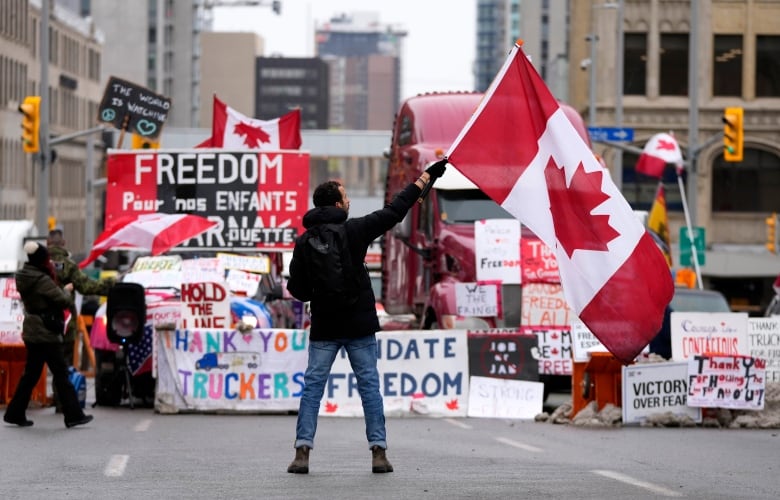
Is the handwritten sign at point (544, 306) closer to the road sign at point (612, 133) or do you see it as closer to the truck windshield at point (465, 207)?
the truck windshield at point (465, 207)

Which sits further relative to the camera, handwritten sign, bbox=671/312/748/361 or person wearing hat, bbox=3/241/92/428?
handwritten sign, bbox=671/312/748/361

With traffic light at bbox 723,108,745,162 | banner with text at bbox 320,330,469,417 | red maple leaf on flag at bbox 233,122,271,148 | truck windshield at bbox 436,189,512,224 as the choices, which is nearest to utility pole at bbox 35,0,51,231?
red maple leaf on flag at bbox 233,122,271,148

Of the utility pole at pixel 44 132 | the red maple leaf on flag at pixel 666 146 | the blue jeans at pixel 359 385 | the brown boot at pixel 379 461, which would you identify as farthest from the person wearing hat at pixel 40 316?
the red maple leaf on flag at pixel 666 146

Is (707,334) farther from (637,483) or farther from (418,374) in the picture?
(637,483)

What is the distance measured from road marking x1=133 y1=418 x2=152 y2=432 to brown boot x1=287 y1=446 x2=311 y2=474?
15.6ft

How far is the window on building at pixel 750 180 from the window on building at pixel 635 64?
3.77m

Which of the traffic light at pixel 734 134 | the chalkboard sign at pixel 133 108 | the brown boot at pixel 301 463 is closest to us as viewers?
the brown boot at pixel 301 463

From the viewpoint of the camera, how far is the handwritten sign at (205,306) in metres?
18.8

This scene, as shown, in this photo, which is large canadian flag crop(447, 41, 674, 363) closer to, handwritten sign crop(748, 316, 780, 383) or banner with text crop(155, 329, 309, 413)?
banner with text crop(155, 329, 309, 413)

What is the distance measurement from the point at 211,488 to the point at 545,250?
12.6 meters

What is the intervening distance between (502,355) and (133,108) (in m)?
11.3

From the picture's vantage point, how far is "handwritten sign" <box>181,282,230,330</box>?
18.8 m

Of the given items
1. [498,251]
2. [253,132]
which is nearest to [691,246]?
[253,132]

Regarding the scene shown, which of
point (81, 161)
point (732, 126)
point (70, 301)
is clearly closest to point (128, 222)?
point (70, 301)
